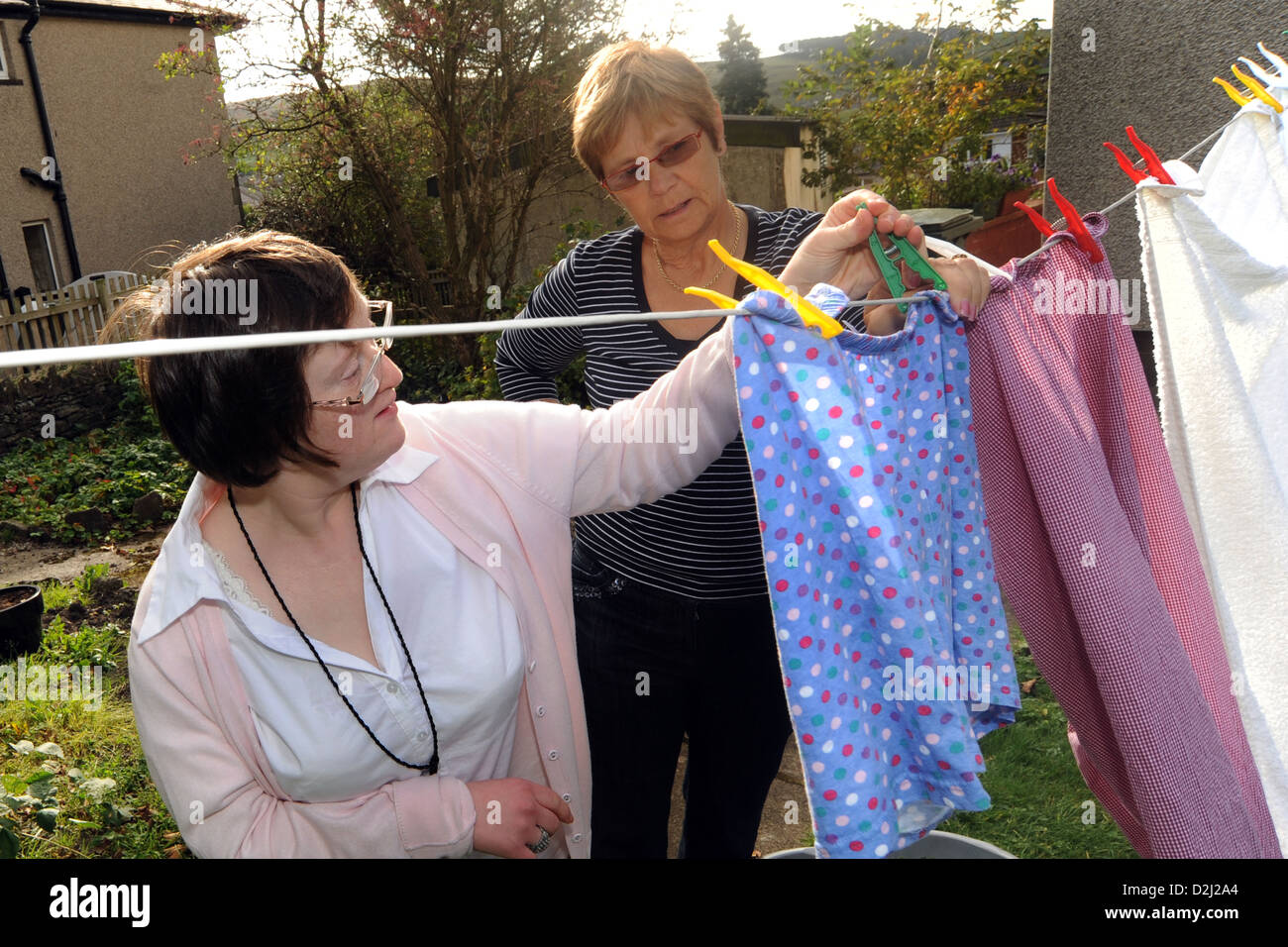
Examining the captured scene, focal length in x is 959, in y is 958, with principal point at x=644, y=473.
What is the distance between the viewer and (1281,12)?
4.10 meters

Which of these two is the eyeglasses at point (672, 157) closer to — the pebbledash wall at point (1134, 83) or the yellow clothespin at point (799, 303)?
the yellow clothespin at point (799, 303)

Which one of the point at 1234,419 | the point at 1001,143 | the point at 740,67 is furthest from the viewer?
the point at 740,67

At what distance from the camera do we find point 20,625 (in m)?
4.98

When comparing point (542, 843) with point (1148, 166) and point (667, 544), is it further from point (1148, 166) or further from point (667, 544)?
point (1148, 166)

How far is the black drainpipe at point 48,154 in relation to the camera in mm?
14109

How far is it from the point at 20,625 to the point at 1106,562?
530cm

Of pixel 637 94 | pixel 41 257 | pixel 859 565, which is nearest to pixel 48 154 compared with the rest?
pixel 41 257

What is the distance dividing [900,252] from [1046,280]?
1.00 feet

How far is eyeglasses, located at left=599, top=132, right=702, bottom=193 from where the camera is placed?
2.12 m

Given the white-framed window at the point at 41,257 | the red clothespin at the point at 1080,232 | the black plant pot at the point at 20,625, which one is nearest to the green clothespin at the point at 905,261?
the red clothespin at the point at 1080,232

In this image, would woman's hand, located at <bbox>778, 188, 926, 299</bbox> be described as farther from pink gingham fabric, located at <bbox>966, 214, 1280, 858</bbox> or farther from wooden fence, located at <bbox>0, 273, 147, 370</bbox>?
wooden fence, located at <bbox>0, 273, 147, 370</bbox>

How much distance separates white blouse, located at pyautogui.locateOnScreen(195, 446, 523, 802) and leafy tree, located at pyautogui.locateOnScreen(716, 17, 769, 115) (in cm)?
4498
